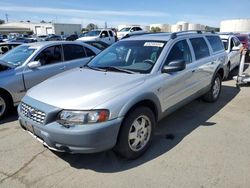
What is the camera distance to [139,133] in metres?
3.54

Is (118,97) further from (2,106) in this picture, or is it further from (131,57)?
(2,106)

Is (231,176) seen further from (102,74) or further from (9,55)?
(9,55)

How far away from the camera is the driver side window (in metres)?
6.01

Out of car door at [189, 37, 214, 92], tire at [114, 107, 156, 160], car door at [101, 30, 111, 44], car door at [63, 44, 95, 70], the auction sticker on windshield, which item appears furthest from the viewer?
car door at [101, 30, 111, 44]

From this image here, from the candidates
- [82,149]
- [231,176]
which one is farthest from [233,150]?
[82,149]

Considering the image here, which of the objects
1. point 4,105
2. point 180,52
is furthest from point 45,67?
point 180,52

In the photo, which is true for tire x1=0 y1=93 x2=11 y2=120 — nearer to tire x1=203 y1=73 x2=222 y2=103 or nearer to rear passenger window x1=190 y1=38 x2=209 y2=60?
rear passenger window x1=190 y1=38 x2=209 y2=60

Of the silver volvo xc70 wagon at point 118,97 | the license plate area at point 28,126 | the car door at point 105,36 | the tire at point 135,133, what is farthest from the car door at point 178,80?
the car door at point 105,36

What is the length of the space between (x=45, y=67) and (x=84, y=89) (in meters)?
3.04

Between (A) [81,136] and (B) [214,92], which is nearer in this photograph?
(A) [81,136]

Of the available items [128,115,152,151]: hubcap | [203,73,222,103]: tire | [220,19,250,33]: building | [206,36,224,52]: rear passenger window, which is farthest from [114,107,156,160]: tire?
[220,19,250,33]: building

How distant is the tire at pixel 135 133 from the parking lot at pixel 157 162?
15cm

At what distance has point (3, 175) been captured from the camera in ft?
10.7

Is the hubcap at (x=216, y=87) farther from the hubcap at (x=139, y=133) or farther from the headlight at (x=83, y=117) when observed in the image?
the headlight at (x=83, y=117)
